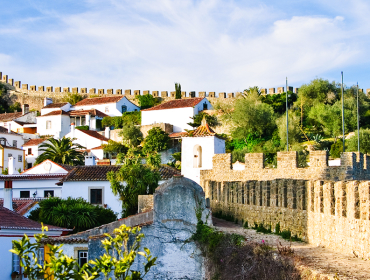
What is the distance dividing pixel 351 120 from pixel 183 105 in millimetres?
18202

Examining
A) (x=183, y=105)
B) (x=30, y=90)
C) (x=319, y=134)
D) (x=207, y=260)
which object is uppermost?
(x=30, y=90)

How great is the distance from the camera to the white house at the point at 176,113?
189 ft

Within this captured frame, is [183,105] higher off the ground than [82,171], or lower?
higher

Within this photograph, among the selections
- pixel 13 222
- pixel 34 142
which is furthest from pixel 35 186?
pixel 34 142

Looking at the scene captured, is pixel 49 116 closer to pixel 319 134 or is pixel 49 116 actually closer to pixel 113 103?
pixel 113 103

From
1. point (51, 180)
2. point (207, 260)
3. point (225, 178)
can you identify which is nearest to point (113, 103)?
point (51, 180)

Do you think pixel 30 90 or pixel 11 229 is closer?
pixel 11 229

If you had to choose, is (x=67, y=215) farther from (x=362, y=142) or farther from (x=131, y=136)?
(x=131, y=136)

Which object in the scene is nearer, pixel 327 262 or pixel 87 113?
pixel 327 262

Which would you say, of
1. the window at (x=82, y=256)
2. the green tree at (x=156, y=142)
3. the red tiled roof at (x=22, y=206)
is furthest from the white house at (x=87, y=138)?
the window at (x=82, y=256)

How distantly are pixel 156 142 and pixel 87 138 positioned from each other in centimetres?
1040

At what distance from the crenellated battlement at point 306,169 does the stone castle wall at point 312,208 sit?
2920 millimetres

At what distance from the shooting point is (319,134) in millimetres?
48938

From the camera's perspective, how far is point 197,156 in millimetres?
28609
